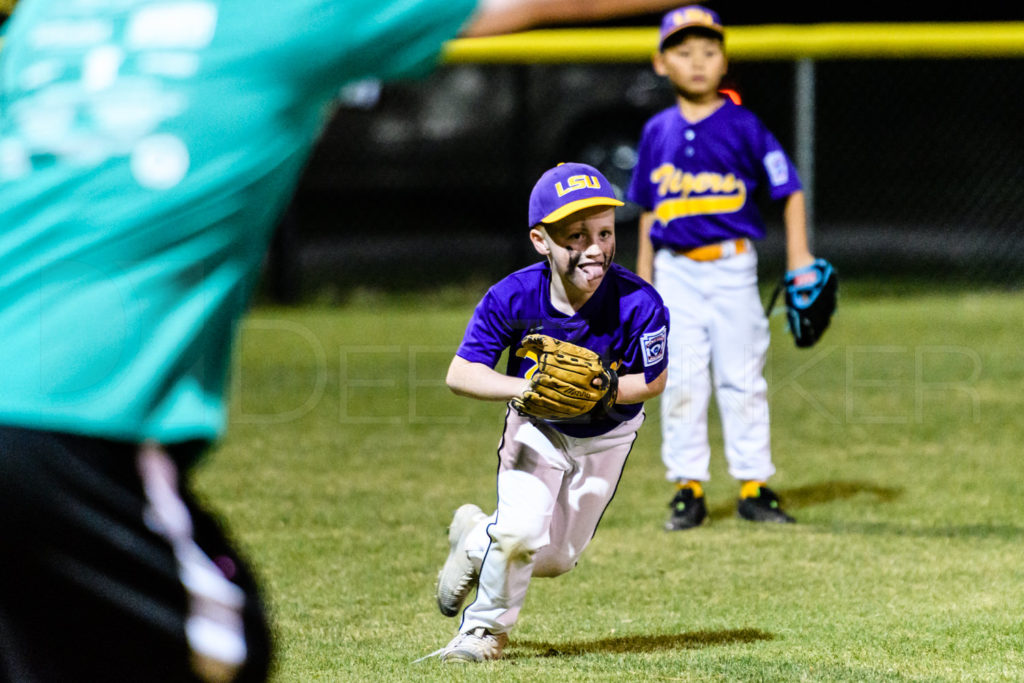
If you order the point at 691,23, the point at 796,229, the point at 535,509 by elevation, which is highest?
the point at 691,23

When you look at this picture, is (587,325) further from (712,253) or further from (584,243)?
(712,253)

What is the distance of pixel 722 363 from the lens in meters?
5.89

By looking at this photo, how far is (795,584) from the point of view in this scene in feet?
15.5

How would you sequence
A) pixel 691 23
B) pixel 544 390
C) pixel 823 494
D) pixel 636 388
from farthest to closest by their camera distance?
pixel 823 494 < pixel 691 23 < pixel 636 388 < pixel 544 390

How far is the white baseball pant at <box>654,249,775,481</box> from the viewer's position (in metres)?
5.80

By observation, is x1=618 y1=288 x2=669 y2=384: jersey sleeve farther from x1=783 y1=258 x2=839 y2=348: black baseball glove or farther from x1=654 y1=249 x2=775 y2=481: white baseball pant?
x1=783 y1=258 x2=839 y2=348: black baseball glove

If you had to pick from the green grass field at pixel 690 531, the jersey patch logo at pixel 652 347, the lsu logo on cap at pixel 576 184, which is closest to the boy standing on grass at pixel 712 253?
the green grass field at pixel 690 531

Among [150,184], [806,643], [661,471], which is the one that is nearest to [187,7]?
[150,184]

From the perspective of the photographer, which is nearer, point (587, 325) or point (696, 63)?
point (587, 325)

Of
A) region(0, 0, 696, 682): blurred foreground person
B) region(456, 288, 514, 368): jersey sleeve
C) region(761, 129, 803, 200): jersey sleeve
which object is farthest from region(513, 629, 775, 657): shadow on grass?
region(0, 0, 696, 682): blurred foreground person

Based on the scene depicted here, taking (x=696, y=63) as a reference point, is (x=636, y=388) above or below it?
below

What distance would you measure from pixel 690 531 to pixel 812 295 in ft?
3.59

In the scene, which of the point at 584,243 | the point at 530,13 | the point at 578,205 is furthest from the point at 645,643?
the point at 530,13

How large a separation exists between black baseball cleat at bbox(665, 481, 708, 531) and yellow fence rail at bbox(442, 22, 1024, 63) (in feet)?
16.8
